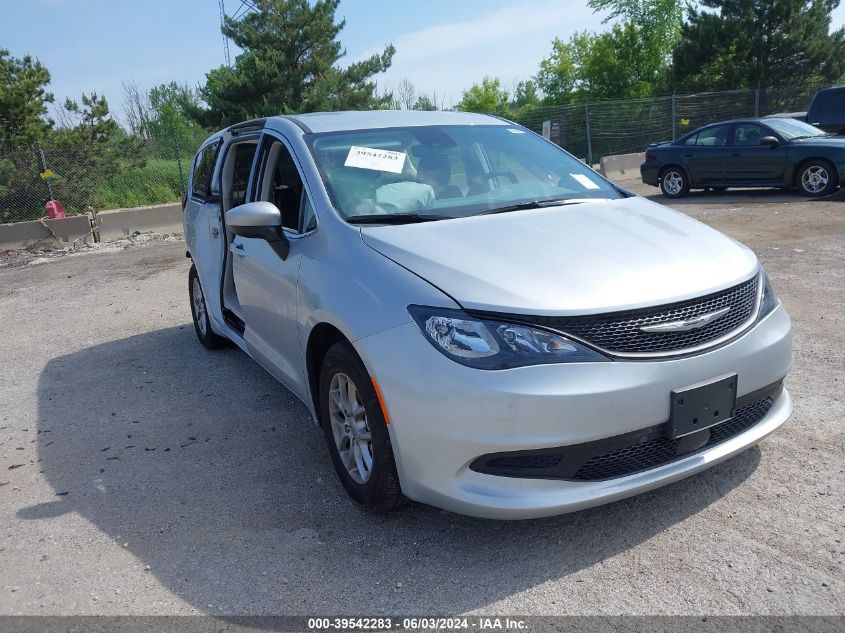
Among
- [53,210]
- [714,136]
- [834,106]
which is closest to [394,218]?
[714,136]

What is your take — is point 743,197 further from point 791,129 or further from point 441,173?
point 441,173

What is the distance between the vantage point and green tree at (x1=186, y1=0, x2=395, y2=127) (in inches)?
910

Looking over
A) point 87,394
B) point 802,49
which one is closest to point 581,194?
point 87,394

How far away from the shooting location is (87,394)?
5.39m

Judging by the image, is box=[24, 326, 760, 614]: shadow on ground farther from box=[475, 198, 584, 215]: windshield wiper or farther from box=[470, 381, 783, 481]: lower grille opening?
box=[475, 198, 584, 215]: windshield wiper

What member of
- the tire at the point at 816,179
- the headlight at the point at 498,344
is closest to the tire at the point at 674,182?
the tire at the point at 816,179

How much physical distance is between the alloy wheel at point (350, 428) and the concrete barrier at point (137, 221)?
1269cm

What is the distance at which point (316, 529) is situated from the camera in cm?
324

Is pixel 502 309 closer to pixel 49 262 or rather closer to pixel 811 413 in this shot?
pixel 811 413

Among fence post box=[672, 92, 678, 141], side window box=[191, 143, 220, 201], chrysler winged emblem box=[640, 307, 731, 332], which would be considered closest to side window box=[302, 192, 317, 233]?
chrysler winged emblem box=[640, 307, 731, 332]

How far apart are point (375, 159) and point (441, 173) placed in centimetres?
37

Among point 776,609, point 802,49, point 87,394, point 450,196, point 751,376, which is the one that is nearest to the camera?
point 776,609

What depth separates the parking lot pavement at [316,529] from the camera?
2.69m

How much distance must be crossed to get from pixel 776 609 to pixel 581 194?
2.26 m
